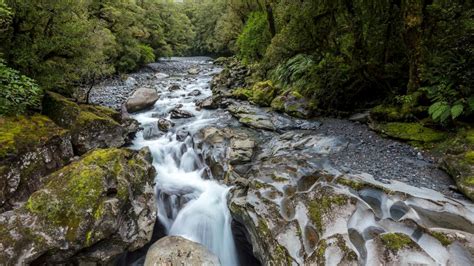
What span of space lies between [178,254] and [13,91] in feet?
19.8

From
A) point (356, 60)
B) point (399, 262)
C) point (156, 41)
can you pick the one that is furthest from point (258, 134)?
point (156, 41)

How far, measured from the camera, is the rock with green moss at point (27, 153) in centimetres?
604

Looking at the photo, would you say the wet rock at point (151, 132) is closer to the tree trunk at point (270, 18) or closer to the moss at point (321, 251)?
the moss at point (321, 251)

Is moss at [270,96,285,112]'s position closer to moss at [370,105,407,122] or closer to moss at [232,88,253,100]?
moss at [232,88,253,100]

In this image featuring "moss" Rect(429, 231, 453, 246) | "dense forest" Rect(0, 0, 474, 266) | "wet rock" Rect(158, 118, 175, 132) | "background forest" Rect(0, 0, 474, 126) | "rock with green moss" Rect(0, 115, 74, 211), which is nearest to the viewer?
"moss" Rect(429, 231, 453, 246)

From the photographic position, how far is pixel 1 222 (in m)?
4.86

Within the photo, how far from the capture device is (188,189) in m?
8.17

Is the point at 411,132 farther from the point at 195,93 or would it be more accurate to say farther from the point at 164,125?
the point at 195,93

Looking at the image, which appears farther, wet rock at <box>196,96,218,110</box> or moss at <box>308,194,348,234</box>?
wet rock at <box>196,96,218,110</box>

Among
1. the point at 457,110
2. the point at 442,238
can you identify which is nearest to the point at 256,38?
the point at 457,110

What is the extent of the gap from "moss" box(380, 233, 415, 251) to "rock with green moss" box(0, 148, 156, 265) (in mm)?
4642

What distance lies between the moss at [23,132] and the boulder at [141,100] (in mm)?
5970

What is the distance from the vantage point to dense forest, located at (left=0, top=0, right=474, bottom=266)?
190 inches

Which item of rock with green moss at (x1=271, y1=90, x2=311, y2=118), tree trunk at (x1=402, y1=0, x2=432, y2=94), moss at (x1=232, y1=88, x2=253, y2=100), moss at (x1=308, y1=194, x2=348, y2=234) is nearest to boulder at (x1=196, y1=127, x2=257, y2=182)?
rock with green moss at (x1=271, y1=90, x2=311, y2=118)
